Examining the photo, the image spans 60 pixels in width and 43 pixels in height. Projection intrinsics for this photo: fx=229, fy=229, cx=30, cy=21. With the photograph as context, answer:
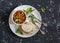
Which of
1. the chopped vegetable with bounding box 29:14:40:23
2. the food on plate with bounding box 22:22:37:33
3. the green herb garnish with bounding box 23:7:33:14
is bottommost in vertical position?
the food on plate with bounding box 22:22:37:33

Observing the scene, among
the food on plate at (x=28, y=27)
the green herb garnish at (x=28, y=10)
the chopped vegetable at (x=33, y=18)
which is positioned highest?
the green herb garnish at (x=28, y=10)

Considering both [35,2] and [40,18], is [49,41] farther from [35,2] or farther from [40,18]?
[35,2]

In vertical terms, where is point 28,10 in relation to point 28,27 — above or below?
above

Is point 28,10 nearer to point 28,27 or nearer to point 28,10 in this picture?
point 28,10

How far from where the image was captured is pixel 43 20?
4.56ft

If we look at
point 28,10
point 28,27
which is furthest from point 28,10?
point 28,27

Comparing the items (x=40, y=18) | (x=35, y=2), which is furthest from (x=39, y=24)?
(x=35, y=2)

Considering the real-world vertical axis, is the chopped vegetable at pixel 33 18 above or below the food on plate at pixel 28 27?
above

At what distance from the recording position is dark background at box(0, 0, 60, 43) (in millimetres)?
1358

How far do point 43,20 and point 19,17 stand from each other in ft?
0.49

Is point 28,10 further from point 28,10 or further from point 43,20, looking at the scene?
point 43,20

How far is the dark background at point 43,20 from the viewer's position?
53.5 inches

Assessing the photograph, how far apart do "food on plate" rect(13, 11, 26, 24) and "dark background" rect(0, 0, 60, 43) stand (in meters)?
0.05

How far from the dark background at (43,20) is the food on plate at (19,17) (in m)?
0.05
